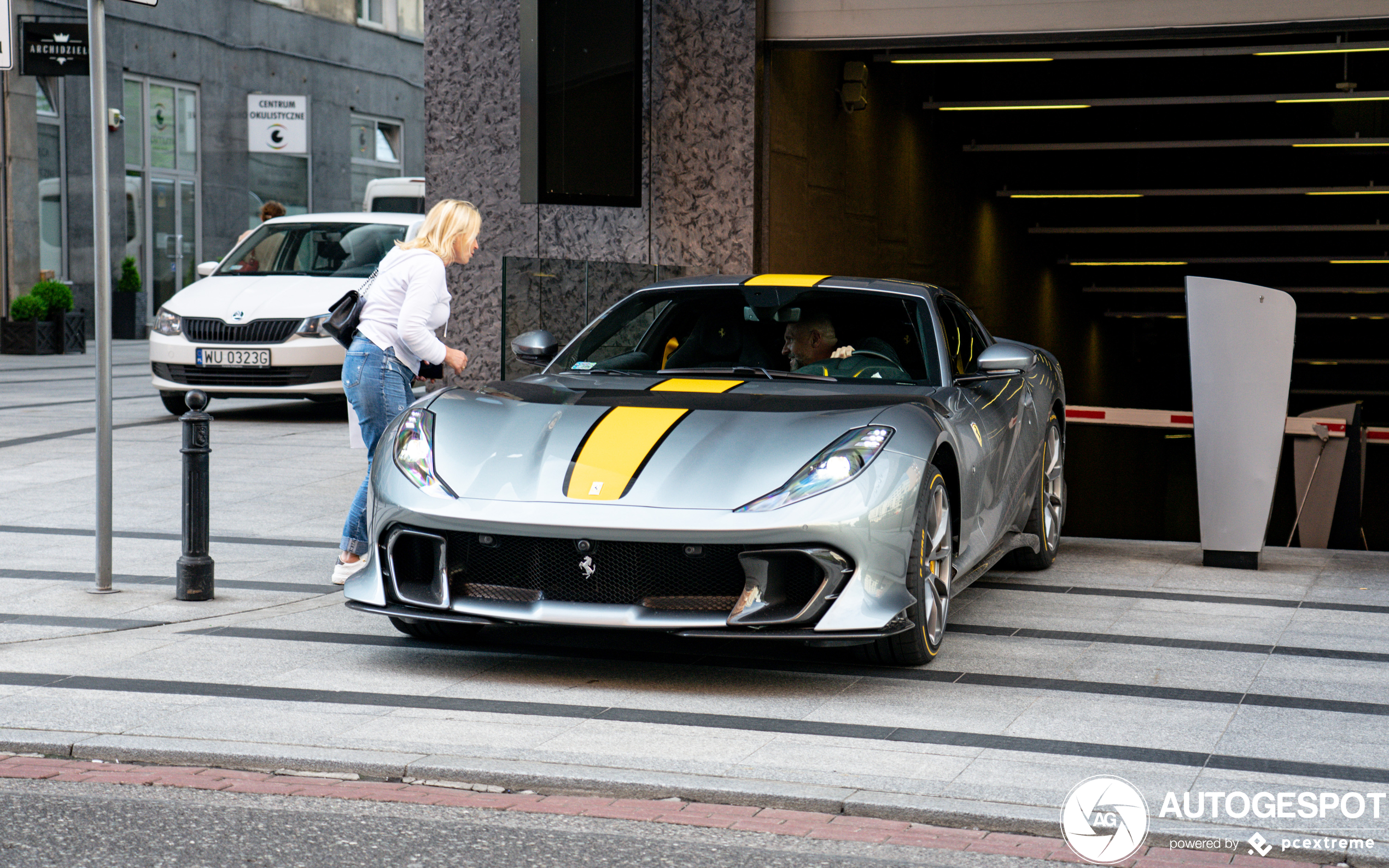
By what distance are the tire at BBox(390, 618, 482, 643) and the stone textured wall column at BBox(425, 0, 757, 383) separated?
4.46 meters

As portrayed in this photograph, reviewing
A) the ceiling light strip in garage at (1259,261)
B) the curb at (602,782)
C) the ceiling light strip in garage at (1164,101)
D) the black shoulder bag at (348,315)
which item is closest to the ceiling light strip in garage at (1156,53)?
the ceiling light strip in garage at (1164,101)

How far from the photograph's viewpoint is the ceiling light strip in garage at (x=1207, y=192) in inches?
688

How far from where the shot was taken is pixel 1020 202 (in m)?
19.7

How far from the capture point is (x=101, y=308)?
6.70 m

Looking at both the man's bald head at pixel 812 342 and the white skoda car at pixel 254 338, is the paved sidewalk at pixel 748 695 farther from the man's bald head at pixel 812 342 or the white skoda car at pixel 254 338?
the white skoda car at pixel 254 338

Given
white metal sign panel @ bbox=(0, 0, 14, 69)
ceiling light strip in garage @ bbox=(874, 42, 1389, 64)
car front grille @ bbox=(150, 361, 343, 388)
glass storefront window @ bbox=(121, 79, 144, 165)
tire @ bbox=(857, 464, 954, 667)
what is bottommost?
tire @ bbox=(857, 464, 954, 667)

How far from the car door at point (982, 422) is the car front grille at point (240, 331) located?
299 inches

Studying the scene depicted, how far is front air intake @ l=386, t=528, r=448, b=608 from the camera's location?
5270mm

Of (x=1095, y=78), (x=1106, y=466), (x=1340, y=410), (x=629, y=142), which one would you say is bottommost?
(x=1106, y=466)

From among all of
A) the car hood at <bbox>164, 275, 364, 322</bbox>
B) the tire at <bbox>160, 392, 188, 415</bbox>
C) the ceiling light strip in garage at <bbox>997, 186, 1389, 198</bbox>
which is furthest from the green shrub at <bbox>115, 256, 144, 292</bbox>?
the ceiling light strip in garage at <bbox>997, 186, 1389, 198</bbox>

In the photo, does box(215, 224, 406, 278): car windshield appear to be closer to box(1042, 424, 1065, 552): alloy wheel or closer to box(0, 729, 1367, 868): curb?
box(1042, 424, 1065, 552): alloy wheel

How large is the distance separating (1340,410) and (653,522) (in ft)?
35.8

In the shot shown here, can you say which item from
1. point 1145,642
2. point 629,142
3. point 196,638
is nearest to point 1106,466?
point 629,142

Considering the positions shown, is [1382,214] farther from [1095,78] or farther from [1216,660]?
[1216,660]
